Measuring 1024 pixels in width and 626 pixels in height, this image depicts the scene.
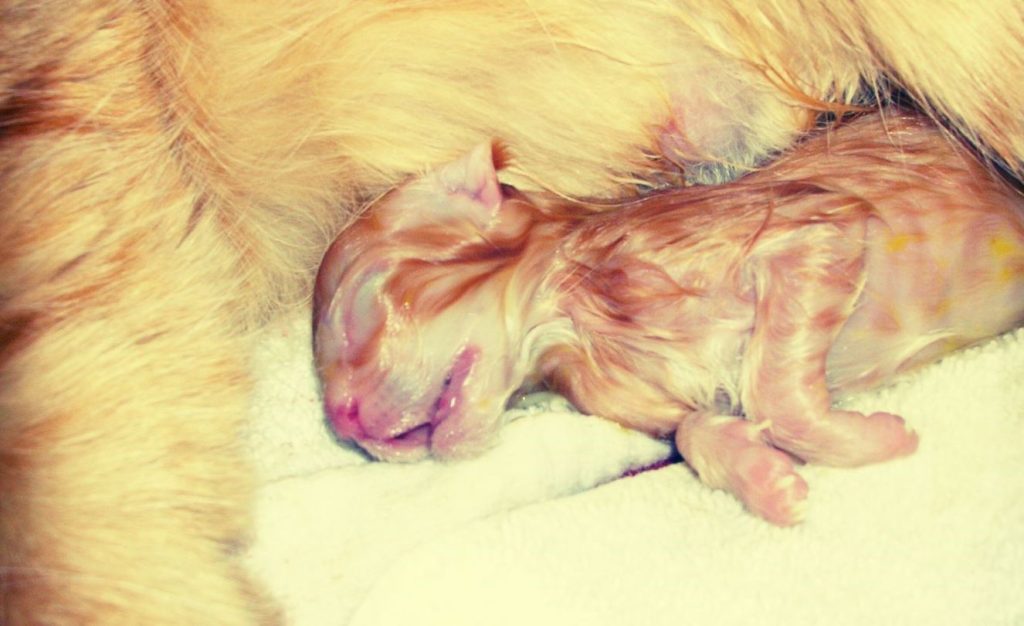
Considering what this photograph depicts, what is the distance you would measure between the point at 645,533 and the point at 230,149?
1.94ft

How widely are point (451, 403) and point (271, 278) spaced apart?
0.26m

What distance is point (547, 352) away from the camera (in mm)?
1217

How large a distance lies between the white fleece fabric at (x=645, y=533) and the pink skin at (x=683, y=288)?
2.1 inches

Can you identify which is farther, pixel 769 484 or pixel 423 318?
pixel 423 318

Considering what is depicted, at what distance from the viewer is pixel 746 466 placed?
1.02 meters

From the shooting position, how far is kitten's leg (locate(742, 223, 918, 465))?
1.03 meters

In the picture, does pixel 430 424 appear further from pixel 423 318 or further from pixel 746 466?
pixel 746 466

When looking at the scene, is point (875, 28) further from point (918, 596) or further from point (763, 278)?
point (918, 596)

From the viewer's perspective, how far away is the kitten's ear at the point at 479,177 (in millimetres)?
1123

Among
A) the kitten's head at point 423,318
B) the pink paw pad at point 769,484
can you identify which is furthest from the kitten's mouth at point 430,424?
the pink paw pad at point 769,484

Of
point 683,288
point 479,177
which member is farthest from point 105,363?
point 683,288

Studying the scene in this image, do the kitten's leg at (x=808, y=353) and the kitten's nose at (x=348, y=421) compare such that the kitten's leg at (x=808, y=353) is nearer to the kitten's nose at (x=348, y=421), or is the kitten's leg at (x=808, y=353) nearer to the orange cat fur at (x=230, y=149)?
the orange cat fur at (x=230, y=149)

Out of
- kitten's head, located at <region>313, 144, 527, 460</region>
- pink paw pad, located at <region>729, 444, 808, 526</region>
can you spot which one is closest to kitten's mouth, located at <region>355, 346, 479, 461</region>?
kitten's head, located at <region>313, 144, 527, 460</region>

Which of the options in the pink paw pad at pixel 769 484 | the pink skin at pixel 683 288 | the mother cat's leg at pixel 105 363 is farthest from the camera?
the pink skin at pixel 683 288
